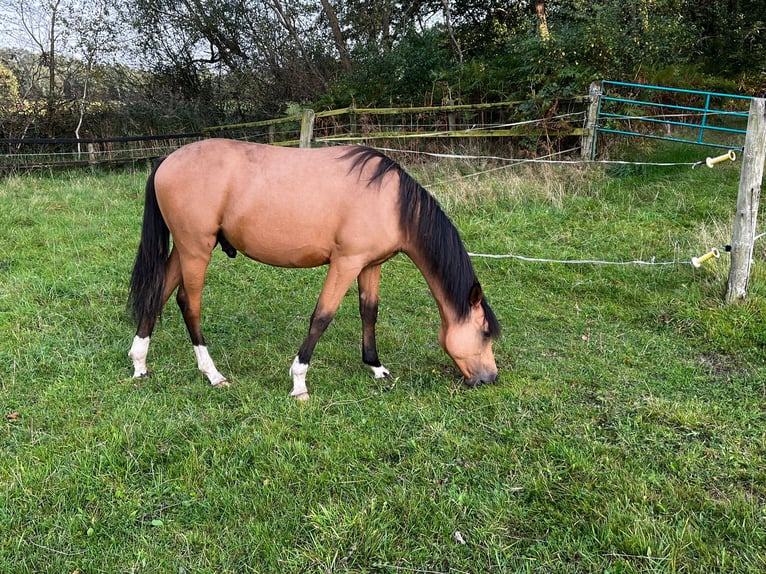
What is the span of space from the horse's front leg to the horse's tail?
1151 millimetres

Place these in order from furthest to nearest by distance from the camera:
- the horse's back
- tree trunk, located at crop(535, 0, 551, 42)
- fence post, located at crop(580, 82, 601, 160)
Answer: tree trunk, located at crop(535, 0, 551, 42)
fence post, located at crop(580, 82, 601, 160)
the horse's back

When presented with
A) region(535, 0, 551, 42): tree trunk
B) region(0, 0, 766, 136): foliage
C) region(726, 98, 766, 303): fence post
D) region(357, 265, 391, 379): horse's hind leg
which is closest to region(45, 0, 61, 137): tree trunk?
region(0, 0, 766, 136): foliage

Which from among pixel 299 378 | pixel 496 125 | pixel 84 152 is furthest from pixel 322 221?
pixel 84 152

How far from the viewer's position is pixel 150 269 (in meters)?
3.68

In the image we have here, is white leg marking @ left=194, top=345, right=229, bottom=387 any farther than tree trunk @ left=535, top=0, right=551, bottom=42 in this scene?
No

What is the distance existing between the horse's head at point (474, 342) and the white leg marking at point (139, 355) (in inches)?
82.0

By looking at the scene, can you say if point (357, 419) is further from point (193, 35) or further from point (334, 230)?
point (193, 35)

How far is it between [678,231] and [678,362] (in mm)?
3124

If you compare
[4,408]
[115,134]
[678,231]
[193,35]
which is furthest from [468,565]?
[193,35]

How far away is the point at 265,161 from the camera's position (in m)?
3.40

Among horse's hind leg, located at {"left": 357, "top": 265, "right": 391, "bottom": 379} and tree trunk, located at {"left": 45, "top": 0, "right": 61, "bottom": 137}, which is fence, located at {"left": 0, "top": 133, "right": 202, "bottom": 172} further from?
horse's hind leg, located at {"left": 357, "top": 265, "right": 391, "bottom": 379}

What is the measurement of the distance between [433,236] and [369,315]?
31.5 inches

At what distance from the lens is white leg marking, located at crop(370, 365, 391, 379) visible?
370 cm

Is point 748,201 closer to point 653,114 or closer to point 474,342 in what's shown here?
point 474,342
